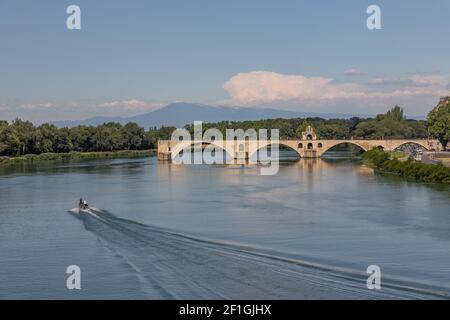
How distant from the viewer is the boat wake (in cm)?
1377

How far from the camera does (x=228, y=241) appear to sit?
63.6 feet

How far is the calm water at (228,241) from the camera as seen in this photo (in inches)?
570

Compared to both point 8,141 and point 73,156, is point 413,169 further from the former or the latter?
point 73,156

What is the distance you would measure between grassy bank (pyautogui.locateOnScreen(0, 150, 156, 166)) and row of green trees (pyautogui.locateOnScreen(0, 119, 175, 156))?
1211 millimetres

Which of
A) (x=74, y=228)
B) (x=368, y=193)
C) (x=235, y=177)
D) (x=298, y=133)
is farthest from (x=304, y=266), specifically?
(x=298, y=133)

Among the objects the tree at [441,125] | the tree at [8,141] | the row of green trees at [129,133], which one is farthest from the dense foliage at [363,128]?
the tree at [8,141]

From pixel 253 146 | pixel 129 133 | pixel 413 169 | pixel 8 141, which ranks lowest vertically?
pixel 413 169

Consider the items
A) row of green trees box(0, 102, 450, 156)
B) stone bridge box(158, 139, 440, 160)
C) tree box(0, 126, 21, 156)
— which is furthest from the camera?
stone bridge box(158, 139, 440, 160)

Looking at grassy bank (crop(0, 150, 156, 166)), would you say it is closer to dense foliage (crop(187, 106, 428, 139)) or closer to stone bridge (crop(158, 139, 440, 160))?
stone bridge (crop(158, 139, 440, 160))

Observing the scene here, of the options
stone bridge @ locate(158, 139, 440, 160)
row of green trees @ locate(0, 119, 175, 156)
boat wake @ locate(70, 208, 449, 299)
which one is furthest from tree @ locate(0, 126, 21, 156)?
boat wake @ locate(70, 208, 449, 299)

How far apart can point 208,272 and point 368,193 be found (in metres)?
18.3

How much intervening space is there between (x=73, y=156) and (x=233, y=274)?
200ft

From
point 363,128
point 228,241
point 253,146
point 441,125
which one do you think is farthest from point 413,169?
point 363,128
